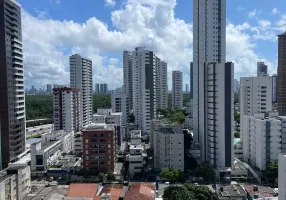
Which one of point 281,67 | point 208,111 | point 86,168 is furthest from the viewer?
point 281,67

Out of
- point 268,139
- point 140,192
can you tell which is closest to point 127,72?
point 268,139

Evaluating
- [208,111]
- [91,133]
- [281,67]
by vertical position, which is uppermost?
[281,67]

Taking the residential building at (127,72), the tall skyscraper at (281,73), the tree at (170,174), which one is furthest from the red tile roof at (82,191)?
the residential building at (127,72)

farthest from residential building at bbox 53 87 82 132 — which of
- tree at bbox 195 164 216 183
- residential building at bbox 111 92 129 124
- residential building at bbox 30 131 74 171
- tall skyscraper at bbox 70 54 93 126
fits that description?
tree at bbox 195 164 216 183

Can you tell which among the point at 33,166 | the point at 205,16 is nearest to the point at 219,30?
the point at 205,16

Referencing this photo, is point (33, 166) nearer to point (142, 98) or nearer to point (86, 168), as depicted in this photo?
point (86, 168)
